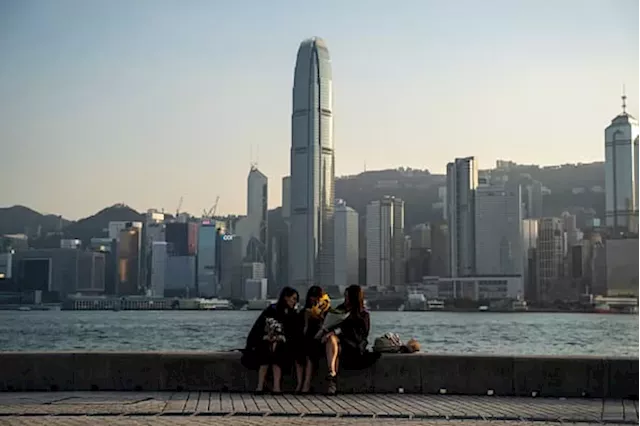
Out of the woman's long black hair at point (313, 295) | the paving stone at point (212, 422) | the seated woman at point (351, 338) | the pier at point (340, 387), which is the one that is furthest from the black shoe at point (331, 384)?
the paving stone at point (212, 422)

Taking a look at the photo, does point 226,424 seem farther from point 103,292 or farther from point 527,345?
point 103,292

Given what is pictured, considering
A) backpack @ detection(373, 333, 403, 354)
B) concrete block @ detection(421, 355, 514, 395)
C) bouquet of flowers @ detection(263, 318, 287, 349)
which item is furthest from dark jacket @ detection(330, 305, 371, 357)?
concrete block @ detection(421, 355, 514, 395)

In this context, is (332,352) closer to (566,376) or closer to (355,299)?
(355,299)

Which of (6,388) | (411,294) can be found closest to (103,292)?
(411,294)

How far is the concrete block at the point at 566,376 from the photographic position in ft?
41.1

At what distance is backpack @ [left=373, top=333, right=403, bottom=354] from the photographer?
13.1 metres

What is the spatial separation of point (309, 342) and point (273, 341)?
18.3 inches

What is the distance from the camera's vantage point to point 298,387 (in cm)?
1279

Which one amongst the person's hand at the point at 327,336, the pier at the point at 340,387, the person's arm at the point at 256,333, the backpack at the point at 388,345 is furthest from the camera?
the backpack at the point at 388,345

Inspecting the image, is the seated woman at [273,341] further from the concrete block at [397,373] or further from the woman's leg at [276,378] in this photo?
the concrete block at [397,373]

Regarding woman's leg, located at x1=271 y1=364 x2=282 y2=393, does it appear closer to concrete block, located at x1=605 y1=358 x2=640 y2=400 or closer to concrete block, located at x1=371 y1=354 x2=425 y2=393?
concrete block, located at x1=371 y1=354 x2=425 y2=393

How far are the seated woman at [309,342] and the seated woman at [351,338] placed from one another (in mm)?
179

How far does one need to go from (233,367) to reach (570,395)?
14.3 feet

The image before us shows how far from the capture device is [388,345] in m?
13.2
